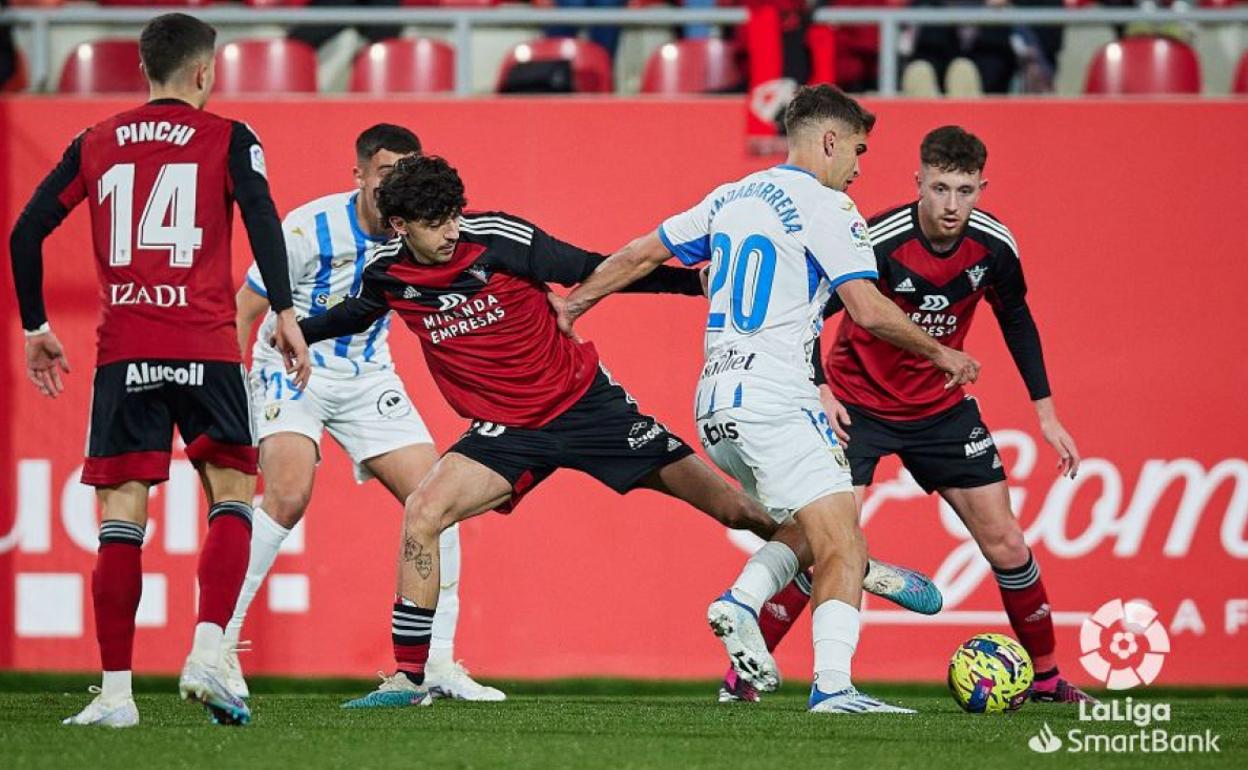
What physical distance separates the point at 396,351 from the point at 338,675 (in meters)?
1.52

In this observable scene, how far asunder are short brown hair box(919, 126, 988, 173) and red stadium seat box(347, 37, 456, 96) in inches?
131

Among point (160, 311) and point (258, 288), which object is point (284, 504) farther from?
point (160, 311)

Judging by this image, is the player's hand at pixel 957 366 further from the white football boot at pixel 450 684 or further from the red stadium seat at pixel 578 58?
the red stadium seat at pixel 578 58

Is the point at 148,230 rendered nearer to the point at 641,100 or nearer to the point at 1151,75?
the point at 641,100

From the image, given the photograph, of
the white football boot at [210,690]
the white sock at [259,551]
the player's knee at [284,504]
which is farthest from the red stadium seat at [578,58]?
the white football boot at [210,690]

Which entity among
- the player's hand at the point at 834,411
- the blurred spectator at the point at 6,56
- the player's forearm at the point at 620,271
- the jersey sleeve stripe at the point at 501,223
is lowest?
the player's hand at the point at 834,411

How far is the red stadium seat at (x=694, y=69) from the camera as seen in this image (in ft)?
29.1

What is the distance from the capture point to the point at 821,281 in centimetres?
580

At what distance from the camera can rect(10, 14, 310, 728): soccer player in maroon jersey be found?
5.21 metres

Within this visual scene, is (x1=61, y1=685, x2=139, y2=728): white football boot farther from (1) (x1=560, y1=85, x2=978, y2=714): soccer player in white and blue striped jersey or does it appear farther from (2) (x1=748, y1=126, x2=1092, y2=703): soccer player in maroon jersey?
(2) (x1=748, y1=126, x2=1092, y2=703): soccer player in maroon jersey

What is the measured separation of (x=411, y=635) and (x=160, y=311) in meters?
1.51

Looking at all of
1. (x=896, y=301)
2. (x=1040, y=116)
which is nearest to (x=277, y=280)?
(x=896, y=301)

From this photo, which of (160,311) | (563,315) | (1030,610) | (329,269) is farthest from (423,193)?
(1030,610)

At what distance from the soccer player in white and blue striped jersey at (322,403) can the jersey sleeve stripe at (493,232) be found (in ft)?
3.06
